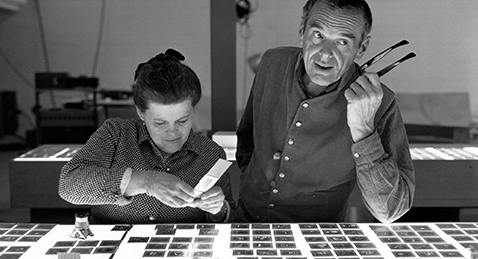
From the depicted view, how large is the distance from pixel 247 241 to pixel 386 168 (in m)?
0.49

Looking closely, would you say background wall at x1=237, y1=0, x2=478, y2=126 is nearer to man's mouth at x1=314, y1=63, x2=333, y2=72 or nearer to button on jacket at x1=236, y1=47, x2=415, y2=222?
button on jacket at x1=236, y1=47, x2=415, y2=222

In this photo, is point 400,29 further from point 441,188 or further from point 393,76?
point 441,188

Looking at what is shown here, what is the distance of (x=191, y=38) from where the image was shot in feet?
14.8

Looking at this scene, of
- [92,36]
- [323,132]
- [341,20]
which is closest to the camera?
[341,20]

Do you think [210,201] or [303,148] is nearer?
[210,201]

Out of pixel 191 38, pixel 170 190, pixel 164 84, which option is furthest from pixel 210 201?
pixel 191 38

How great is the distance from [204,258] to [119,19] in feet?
10.4

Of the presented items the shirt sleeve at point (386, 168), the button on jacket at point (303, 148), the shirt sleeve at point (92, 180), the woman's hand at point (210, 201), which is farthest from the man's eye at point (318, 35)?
the shirt sleeve at point (92, 180)

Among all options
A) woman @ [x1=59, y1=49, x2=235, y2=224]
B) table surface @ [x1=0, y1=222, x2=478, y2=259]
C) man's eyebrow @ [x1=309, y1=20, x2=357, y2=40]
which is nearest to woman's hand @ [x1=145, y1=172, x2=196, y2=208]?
woman @ [x1=59, y1=49, x2=235, y2=224]

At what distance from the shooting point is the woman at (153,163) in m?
1.84

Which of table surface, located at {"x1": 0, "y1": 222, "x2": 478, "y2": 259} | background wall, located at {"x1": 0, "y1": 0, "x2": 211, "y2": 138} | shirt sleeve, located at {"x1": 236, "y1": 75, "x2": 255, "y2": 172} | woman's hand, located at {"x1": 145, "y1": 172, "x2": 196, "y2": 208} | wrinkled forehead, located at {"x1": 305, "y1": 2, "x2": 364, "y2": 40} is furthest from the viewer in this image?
background wall, located at {"x1": 0, "y1": 0, "x2": 211, "y2": 138}

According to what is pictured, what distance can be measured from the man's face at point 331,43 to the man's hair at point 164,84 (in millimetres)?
393

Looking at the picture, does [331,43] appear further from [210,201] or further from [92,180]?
[92,180]

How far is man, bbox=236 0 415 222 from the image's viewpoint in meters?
1.87
